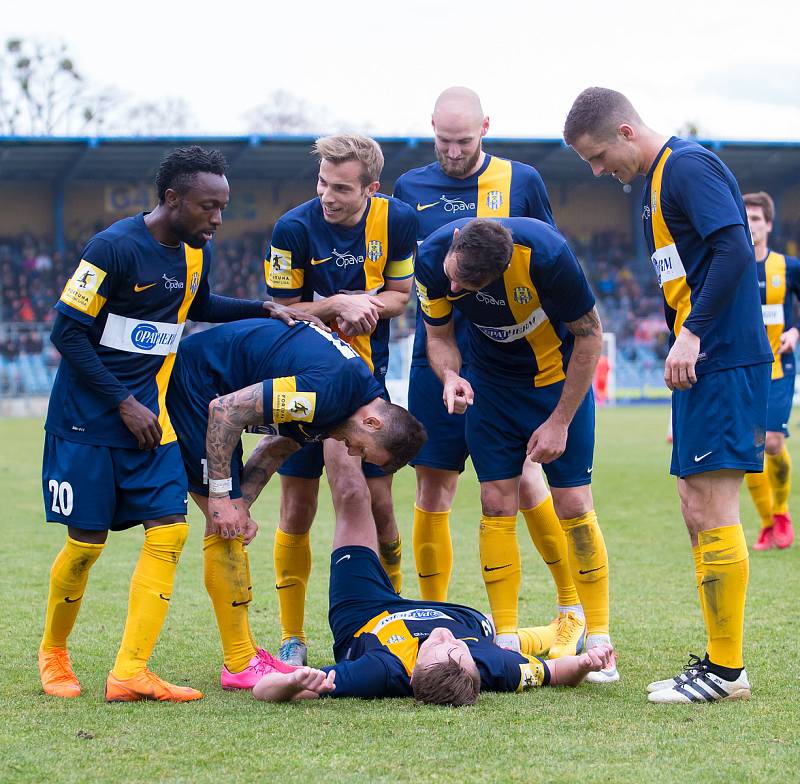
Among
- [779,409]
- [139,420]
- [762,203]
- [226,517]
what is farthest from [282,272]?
[779,409]

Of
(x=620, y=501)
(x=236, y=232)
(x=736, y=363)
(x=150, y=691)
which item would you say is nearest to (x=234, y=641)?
(x=150, y=691)

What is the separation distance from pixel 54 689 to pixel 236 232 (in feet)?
109

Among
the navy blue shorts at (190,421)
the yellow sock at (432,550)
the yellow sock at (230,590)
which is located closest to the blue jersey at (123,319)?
the navy blue shorts at (190,421)

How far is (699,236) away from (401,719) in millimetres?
2128

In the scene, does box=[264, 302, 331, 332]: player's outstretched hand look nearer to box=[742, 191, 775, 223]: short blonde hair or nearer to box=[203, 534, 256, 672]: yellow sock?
box=[203, 534, 256, 672]: yellow sock

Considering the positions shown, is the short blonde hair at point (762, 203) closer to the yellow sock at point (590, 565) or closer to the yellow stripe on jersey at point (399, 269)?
the yellow stripe on jersey at point (399, 269)

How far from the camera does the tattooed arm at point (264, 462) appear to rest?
486 cm

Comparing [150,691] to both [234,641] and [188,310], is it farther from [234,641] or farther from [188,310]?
[188,310]

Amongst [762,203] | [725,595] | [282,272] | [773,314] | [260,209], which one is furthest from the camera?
[260,209]

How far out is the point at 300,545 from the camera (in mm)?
Answer: 5383

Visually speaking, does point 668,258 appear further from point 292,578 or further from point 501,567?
point 292,578

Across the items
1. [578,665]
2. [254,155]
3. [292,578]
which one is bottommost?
[578,665]

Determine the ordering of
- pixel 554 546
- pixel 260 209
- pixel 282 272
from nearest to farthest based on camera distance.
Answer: pixel 282 272
pixel 554 546
pixel 260 209

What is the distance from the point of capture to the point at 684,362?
4086 mm
